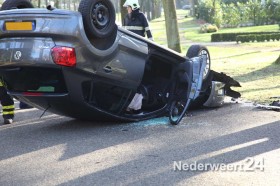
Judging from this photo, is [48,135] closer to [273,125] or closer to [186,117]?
[186,117]

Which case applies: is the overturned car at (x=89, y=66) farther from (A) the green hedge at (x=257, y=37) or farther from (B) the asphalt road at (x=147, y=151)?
(A) the green hedge at (x=257, y=37)

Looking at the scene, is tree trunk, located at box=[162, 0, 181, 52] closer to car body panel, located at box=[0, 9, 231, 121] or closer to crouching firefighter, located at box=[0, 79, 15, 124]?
car body panel, located at box=[0, 9, 231, 121]

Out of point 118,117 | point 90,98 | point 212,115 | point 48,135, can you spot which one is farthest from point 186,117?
point 48,135

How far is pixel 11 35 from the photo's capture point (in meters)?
6.15

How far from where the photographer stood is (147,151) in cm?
548

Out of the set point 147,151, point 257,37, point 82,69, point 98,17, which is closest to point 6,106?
point 82,69

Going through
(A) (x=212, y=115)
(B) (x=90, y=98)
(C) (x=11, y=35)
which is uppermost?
(C) (x=11, y=35)

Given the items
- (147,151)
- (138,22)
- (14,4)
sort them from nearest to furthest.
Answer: (147,151) → (14,4) → (138,22)

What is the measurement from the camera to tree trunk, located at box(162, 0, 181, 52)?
1688cm

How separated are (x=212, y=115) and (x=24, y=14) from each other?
3.23 m

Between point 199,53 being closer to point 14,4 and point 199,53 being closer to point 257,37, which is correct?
point 14,4

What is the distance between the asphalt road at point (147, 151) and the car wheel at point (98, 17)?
134 centimetres

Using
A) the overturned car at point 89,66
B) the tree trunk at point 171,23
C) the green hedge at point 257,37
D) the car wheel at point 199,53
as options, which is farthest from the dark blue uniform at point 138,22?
the green hedge at point 257,37

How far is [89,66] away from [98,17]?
2.09ft
